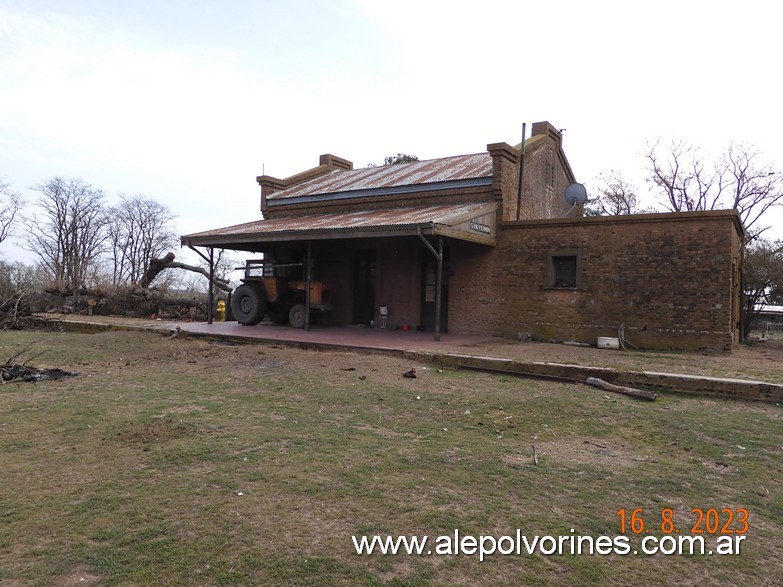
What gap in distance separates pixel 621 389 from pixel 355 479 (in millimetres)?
4997

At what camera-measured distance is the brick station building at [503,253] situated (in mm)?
12578

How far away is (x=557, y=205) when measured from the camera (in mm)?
20062

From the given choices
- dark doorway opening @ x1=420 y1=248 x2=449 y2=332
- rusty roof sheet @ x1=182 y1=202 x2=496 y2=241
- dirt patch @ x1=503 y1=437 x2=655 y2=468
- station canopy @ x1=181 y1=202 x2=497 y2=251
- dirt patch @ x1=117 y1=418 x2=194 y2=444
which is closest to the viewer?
dirt patch @ x1=503 y1=437 x2=655 y2=468

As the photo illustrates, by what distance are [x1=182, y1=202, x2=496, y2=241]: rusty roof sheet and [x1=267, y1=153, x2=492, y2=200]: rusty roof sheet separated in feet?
3.33

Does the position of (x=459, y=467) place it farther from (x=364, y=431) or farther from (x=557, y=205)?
(x=557, y=205)

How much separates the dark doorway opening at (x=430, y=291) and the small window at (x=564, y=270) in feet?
10.7

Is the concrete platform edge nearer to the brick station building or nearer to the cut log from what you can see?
the cut log

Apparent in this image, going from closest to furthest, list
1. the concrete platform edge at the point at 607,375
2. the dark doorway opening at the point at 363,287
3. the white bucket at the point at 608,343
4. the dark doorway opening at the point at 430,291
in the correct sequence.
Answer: the concrete platform edge at the point at 607,375, the white bucket at the point at 608,343, the dark doorway opening at the point at 430,291, the dark doorway opening at the point at 363,287

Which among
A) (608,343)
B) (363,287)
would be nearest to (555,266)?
(608,343)

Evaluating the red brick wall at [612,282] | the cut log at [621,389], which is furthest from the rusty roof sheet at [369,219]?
the cut log at [621,389]

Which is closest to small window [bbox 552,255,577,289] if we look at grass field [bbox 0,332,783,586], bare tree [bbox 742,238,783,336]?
grass field [bbox 0,332,783,586]

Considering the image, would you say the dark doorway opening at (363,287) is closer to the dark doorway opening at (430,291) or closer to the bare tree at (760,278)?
the dark doorway opening at (430,291)

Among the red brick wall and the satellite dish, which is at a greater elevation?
the satellite dish

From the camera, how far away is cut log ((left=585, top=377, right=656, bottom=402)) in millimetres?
7389
